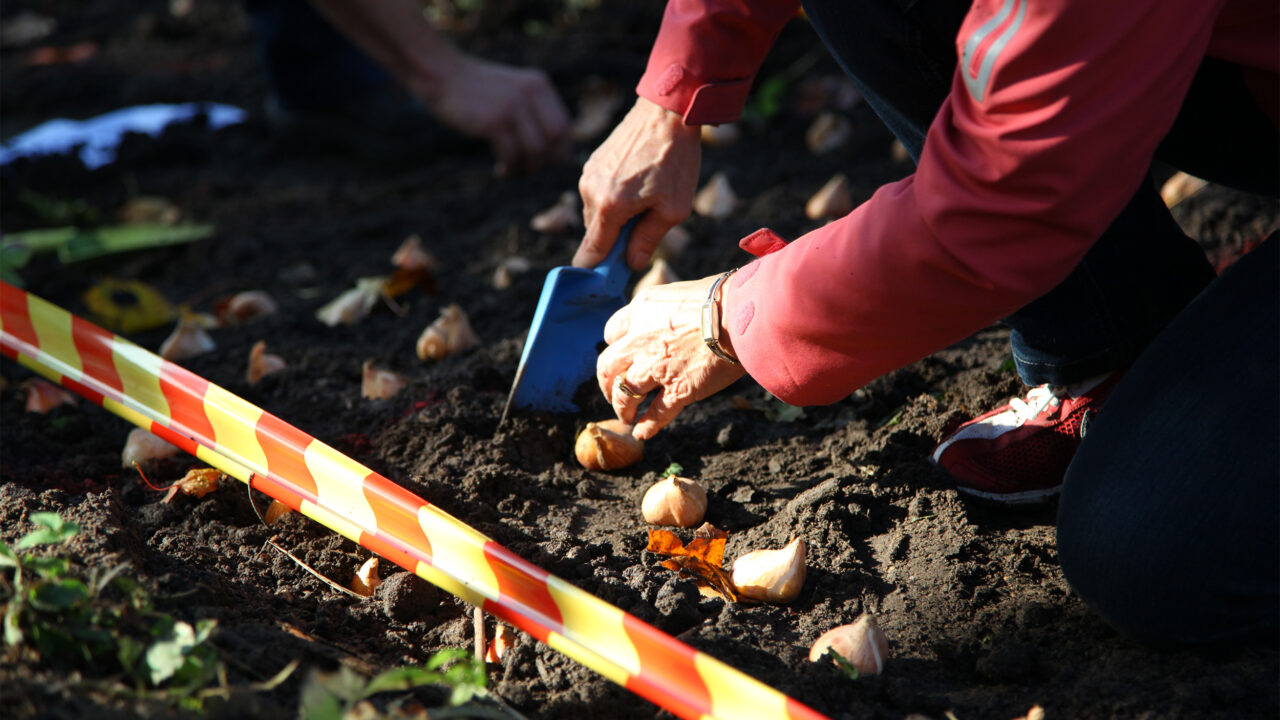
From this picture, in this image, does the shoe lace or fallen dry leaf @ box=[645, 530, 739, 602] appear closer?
fallen dry leaf @ box=[645, 530, 739, 602]

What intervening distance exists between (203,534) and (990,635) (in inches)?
42.2

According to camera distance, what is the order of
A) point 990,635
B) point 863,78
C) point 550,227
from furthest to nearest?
point 550,227
point 863,78
point 990,635

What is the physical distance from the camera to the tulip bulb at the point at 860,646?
1126mm

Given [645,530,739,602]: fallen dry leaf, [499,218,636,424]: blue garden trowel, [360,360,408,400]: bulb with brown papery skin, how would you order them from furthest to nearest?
[360,360,408,400]: bulb with brown papery skin → [499,218,636,424]: blue garden trowel → [645,530,739,602]: fallen dry leaf

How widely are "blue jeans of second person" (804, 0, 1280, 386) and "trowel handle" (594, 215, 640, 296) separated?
41cm

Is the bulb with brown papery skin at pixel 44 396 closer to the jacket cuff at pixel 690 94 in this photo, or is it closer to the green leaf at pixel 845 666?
the jacket cuff at pixel 690 94

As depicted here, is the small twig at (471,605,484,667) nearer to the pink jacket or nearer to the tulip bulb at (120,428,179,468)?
the pink jacket

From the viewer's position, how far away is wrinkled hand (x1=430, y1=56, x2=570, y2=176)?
2879 millimetres

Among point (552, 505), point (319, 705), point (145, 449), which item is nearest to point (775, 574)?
point (552, 505)

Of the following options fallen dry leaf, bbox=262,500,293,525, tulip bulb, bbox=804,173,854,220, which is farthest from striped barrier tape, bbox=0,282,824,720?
tulip bulb, bbox=804,173,854,220

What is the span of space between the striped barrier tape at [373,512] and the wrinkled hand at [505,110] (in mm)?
1543

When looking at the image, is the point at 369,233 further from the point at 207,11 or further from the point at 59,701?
the point at 207,11

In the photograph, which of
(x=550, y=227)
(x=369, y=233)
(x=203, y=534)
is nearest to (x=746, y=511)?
(x=203, y=534)

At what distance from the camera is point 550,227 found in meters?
2.54
